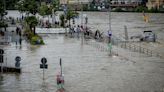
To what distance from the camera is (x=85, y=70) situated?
40.6m

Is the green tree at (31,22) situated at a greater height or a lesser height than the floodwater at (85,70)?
greater

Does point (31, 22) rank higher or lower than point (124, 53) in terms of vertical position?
higher

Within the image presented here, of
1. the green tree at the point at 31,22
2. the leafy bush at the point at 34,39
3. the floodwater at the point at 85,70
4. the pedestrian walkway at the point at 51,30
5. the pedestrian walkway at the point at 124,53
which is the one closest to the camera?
the floodwater at the point at 85,70

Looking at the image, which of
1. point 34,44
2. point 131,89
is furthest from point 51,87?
point 34,44

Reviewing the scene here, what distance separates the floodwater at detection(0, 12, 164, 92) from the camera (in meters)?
33.4

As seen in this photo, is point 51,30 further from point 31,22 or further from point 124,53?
point 124,53

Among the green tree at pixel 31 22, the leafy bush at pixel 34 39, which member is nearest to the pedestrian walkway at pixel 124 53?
the leafy bush at pixel 34 39

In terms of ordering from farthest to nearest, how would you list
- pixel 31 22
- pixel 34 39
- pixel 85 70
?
pixel 31 22, pixel 34 39, pixel 85 70

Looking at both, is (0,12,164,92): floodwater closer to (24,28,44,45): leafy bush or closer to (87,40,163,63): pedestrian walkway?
(87,40,163,63): pedestrian walkway

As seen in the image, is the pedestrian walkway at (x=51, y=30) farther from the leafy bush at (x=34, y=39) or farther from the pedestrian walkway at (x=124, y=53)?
the pedestrian walkway at (x=124, y=53)

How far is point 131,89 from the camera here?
32.9m

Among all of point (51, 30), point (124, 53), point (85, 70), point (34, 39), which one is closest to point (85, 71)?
point (85, 70)

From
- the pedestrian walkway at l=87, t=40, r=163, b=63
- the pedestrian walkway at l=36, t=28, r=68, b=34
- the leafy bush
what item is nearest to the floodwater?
the pedestrian walkway at l=87, t=40, r=163, b=63

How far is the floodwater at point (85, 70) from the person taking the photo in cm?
3344
